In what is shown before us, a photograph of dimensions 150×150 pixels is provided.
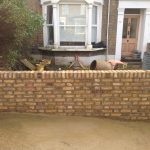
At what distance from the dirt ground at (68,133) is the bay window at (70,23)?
878cm

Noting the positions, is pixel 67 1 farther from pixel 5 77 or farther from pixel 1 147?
pixel 1 147

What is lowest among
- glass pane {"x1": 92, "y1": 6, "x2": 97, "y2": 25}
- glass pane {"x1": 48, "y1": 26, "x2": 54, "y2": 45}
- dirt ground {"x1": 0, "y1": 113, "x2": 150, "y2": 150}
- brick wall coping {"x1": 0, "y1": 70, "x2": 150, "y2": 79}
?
dirt ground {"x1": 0, "y1": 113, "x2": 150, "y2": 150}

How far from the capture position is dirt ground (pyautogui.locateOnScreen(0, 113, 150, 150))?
14.8 ft

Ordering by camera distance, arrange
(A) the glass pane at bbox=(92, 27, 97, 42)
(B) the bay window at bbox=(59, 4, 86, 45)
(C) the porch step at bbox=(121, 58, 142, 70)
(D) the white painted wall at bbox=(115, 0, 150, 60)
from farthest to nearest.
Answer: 1. (C) the porch step at bbox=(121, 58, 142, 70)
2. (A) the glass pane at bbox=(92, 27, 97, 42)
3. (D) the white painted wall at bbox=(115, 0, 150, 60)
4. (B) the bay window at bbox=(59, 4, 86, 45)

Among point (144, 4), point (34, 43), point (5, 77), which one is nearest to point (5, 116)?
point (5, 77)

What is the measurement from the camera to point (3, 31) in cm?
693

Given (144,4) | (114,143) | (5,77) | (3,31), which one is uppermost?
(144,4)

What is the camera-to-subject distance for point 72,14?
13922 mm

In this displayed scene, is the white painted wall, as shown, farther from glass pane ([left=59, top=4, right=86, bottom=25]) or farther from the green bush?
the green bush

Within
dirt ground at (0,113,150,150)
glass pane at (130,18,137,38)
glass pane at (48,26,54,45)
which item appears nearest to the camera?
dirt ground at (0,113,150,150)

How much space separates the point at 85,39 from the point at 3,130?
9.78 metres

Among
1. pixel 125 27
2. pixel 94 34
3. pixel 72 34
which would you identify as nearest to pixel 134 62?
pixel 125 27

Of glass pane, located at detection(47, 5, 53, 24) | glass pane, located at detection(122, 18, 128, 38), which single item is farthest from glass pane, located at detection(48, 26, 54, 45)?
glass pane, located at detection(122, 18, 128, 38)

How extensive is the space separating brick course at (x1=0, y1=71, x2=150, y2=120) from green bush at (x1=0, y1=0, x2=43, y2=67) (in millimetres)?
2004
